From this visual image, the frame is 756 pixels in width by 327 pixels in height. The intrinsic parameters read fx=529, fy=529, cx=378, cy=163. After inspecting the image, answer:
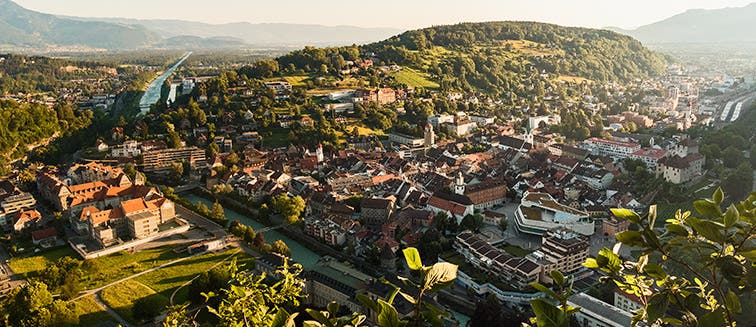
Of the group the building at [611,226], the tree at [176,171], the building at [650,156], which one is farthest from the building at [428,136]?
the building at [611,226]

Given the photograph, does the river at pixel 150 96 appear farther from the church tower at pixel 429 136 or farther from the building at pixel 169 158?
the church tower at pixel 429 136

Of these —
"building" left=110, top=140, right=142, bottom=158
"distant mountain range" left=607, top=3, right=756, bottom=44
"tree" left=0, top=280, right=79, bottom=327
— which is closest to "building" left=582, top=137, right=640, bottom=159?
"tree" left=0, top=280, right=79, bottom=327

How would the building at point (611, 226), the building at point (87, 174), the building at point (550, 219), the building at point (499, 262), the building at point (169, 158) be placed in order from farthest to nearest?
the building at point (169, 158) < the building at point (87, 174) < the building at point (550, 219) < the building at point (611, 226) < the building at point (499, 262)

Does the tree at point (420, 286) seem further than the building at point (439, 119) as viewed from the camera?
No

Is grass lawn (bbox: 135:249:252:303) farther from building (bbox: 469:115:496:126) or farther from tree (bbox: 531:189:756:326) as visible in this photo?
building (bbox: 469:115:496:126)

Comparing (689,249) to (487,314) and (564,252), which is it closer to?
(487,314)

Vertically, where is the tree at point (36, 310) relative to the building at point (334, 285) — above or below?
above

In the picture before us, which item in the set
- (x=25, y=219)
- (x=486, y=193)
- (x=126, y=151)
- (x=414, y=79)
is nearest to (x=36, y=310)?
(x=25, y=219)
